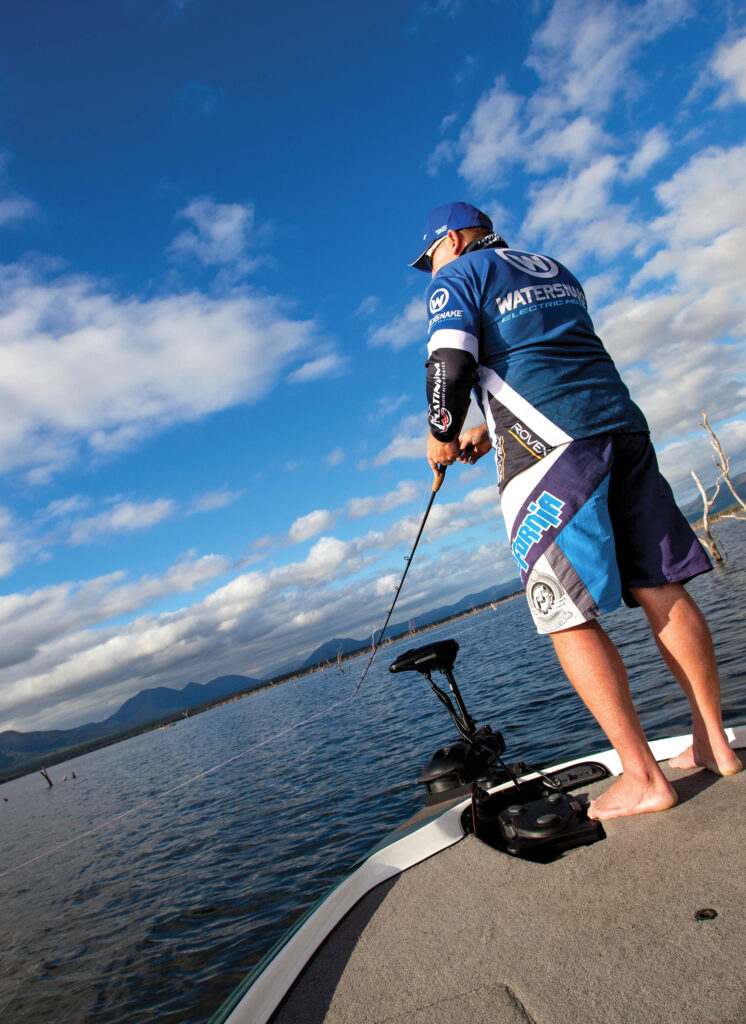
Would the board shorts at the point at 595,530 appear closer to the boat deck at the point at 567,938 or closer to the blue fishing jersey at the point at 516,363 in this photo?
the blue fishing jersey at the point at 516,363

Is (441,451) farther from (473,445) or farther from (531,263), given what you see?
(531,263)

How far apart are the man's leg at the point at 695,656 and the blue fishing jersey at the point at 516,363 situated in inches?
25.1

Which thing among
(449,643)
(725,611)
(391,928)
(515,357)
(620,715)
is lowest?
(725,611)

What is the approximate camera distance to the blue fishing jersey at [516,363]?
2.02 m

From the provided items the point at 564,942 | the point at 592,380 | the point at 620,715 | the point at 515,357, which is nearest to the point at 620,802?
the point at 620,715

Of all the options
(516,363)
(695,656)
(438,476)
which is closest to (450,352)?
(516,363)

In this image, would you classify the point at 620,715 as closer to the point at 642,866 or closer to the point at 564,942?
the point at 642,866

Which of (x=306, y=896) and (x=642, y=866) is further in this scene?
(x=306, y=896)

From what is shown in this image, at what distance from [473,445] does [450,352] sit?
2.13 ft

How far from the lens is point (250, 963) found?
441cm

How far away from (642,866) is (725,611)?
14.1 metres

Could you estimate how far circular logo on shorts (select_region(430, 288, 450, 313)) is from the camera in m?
2.17

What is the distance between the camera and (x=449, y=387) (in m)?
2.10

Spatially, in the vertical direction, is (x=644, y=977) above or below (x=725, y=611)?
above
